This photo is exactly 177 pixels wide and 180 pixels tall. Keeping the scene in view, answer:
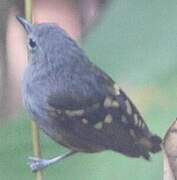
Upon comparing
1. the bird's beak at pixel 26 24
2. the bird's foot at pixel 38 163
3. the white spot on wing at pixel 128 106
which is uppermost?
the bird's beak at pixel 26 24

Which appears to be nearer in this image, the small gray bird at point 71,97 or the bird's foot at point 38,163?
the small gray bird at point 71,97

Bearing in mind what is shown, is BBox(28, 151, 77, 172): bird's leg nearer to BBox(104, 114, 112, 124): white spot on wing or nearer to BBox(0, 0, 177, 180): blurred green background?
BBox(0, 0, 177, 180): blurred green background

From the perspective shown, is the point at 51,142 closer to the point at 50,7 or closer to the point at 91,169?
the point at 91,169

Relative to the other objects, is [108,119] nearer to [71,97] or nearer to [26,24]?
[71,97]

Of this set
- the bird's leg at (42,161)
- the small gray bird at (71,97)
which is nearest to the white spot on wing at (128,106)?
the small gray bird at (71,97)

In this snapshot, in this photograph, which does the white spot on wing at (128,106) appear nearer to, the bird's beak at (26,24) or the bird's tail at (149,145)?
the bird's tail at (149,145)

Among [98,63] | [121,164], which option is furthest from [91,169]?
[98,63]

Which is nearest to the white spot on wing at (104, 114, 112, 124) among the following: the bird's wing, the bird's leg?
the bird's wing
